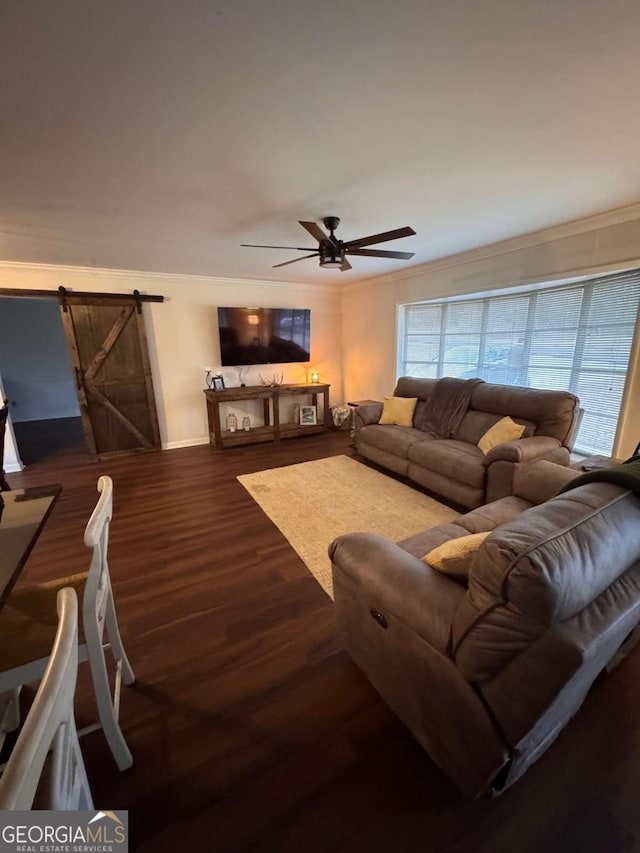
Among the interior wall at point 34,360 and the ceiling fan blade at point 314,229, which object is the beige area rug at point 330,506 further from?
the interior wall at point 34,360

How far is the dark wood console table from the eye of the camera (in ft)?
15.9

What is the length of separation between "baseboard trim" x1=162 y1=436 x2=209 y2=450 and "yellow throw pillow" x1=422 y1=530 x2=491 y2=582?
14.8 feet

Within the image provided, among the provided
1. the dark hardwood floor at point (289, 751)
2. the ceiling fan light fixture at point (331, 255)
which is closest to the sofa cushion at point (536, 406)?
the dark hardwood floor at point (289, 751)

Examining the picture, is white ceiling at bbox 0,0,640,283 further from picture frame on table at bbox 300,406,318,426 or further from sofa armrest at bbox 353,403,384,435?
picture frame on table at bbox 300,406,318,426

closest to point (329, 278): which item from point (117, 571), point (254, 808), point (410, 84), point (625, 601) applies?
point (410, 84)

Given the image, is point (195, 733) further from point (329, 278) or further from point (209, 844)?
point (329, 278)

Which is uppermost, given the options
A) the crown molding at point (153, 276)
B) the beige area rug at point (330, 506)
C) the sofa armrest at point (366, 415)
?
the crown molding at point (153, 276)

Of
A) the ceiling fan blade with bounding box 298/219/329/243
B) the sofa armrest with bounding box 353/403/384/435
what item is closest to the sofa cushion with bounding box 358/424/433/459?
the sofa armrest with bounding box 353/403/384/435

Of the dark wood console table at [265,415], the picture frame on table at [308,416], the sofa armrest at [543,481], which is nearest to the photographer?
the sofa armrest at [543,481]

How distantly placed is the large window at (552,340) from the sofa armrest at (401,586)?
114 inches

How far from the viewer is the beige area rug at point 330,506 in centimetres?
268

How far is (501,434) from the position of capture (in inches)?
125

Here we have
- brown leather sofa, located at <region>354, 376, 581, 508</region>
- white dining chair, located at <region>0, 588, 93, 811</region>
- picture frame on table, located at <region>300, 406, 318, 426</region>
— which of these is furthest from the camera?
picture frame on table, located at <region>300, 406, 318, 426</region>

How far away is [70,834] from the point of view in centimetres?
64
